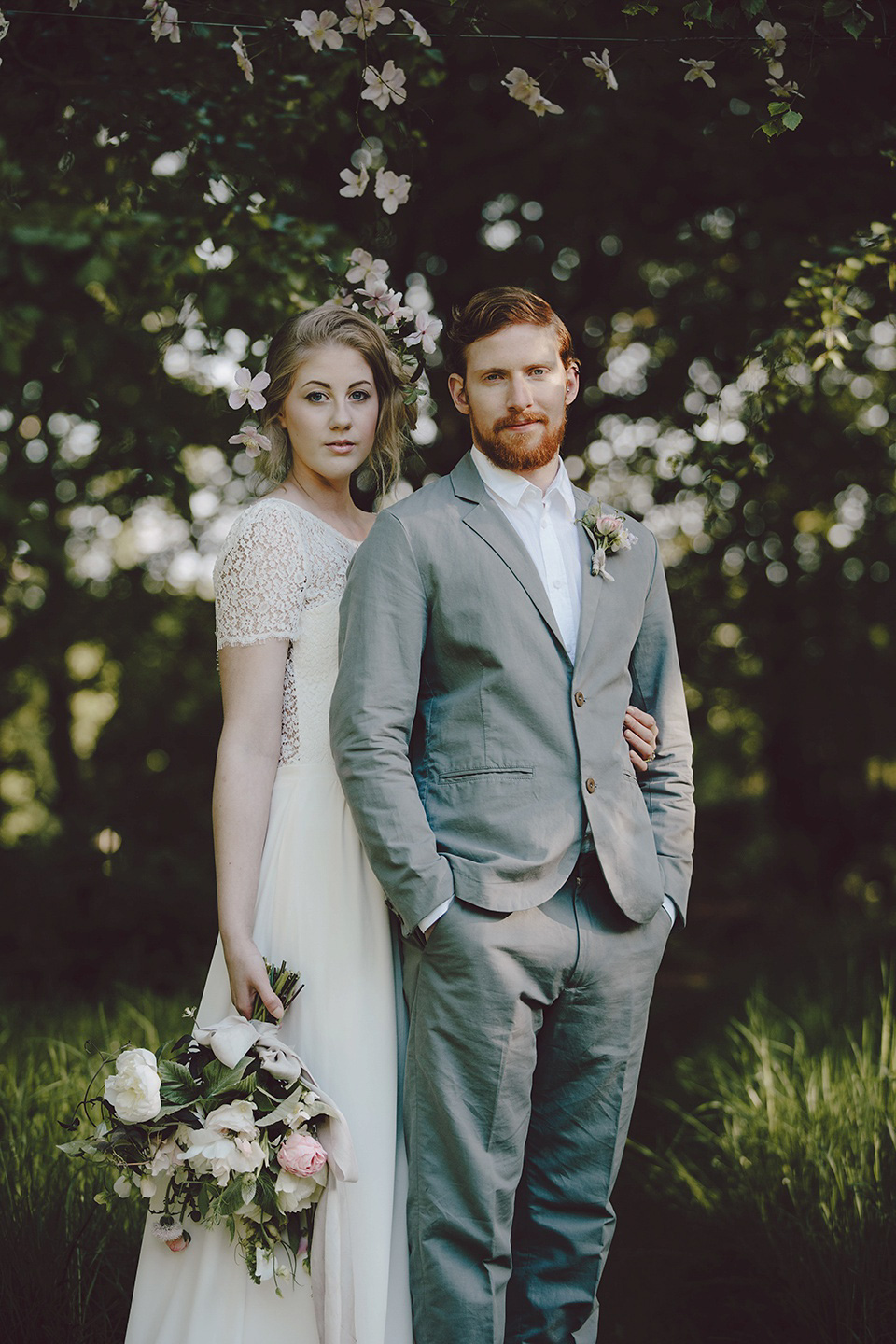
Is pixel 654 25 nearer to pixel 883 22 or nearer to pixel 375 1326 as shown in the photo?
pixel 883 22

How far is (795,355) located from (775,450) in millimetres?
2488

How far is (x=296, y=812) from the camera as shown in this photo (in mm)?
2518

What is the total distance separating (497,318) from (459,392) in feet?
0.62

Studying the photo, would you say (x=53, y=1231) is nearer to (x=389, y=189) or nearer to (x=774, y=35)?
(x=389, y=189)

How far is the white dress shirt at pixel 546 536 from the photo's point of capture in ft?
8.28

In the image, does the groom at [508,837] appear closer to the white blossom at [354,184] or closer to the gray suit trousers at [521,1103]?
the gray suit trousers at [521,1103]

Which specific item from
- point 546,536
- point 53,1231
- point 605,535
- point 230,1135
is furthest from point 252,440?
point 53,1231

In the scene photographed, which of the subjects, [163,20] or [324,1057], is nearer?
[324,1057]

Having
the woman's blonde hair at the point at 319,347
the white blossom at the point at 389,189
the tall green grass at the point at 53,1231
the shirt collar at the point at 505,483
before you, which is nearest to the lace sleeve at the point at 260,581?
the woman's blonde hair at the point at 319,347

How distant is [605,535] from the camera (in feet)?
8.45

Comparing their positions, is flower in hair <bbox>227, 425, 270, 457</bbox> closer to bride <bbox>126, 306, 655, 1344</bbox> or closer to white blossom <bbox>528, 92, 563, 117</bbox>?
bride <bbox>126, 306, 655, 1344</bbox>

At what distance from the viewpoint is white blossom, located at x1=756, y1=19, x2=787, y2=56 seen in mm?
2777

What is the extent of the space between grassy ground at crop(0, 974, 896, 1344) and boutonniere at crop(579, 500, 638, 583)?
1.83 meters

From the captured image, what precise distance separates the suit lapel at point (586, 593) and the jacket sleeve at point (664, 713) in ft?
0.68
